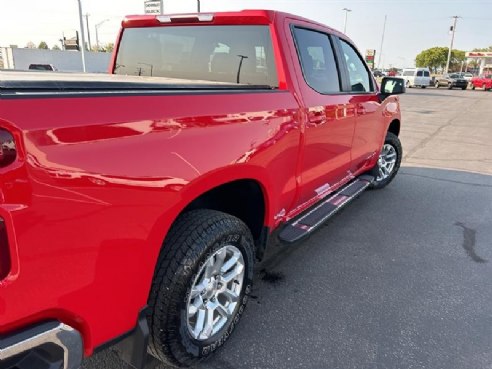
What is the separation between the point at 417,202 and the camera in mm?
5258

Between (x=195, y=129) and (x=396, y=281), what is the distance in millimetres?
2294

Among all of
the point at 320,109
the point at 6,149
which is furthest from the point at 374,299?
the point at 6,149

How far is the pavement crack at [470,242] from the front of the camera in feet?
12.3

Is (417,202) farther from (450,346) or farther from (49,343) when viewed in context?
(49,343)

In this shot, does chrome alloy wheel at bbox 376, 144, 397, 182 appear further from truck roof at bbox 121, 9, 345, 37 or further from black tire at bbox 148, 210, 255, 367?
black tire at bbox 148, 210, 255, 367

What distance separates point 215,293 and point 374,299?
135cm

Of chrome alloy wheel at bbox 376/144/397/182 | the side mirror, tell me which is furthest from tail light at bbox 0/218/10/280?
chrome alloy wheel at bbox 376/144/397/182

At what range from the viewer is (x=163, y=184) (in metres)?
1.69

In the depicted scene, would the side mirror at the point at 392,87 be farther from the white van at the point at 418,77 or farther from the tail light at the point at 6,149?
the white van at the point at 418,77

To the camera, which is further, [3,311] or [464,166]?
[464,166]

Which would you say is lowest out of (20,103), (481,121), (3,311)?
(481,121)

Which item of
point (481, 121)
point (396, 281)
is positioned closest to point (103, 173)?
point (396, 281)

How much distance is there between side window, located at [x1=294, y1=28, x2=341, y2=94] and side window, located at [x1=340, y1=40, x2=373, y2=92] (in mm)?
399

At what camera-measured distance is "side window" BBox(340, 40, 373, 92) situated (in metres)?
3.97
